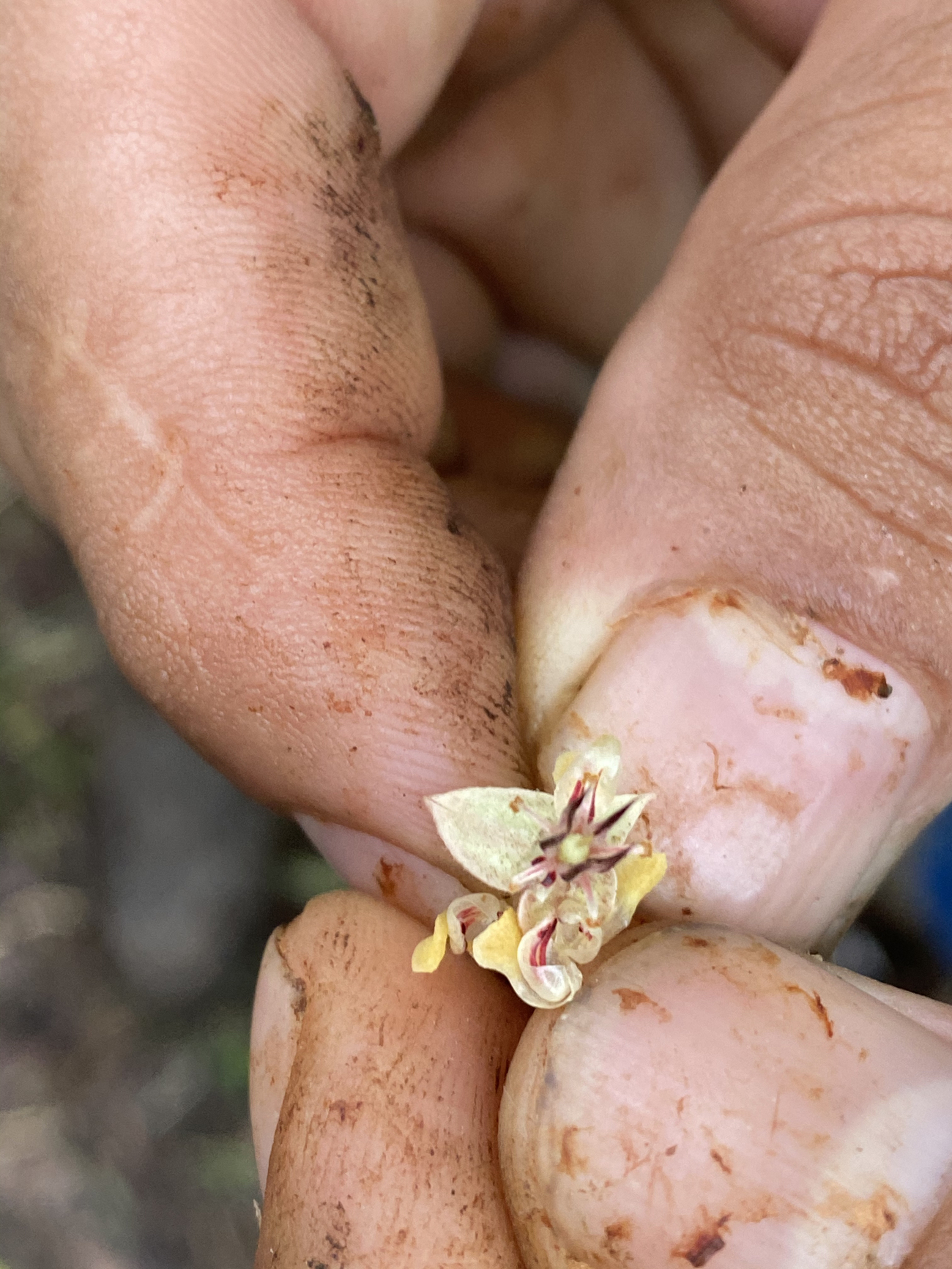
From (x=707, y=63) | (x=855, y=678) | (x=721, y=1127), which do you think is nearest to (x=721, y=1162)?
(x=721, y=1127)

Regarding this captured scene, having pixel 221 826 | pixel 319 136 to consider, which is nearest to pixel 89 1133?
pixel 221 826

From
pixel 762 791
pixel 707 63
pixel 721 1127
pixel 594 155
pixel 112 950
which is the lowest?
pixel 112 950

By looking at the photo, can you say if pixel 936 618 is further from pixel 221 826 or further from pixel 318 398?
pixel 221 826

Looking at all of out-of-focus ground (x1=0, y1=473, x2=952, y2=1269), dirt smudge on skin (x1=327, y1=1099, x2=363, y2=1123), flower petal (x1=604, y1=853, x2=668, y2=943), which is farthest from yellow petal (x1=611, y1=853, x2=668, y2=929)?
out-of-focus ground (x1=0, y1=473, x2=952, y2=1269)

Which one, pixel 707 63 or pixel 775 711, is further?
pixel 707 63

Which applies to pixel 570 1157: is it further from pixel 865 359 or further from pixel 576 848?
pixel 865 359

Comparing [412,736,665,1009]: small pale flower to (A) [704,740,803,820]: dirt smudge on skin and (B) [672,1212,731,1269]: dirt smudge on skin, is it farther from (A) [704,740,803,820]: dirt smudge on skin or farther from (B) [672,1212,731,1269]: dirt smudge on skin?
(B) [672,1212,731,1269]: dirt smudge on skin

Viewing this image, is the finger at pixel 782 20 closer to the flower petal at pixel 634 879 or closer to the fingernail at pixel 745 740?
the fingernail at pixel 745 740

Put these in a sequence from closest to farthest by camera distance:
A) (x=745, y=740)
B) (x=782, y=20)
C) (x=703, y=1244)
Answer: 1. (x=703, y=1244)
2. (x=745, y=740)
3. (x=782, y=20)
